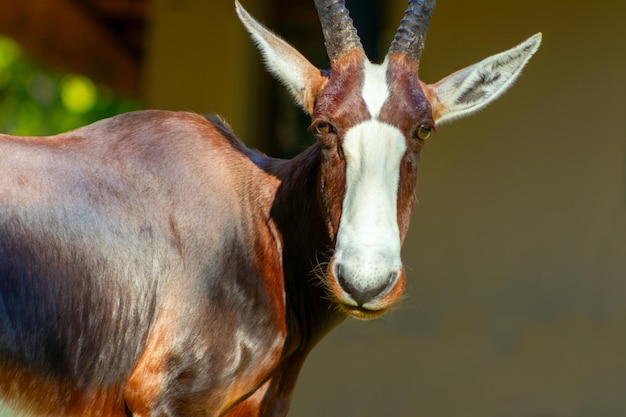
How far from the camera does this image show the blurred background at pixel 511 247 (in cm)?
830

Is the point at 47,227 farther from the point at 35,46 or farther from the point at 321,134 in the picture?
the point at 35,46

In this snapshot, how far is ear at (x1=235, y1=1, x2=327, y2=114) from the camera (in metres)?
5.63

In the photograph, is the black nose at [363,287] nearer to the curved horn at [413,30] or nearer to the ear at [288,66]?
the ear at [288,66]

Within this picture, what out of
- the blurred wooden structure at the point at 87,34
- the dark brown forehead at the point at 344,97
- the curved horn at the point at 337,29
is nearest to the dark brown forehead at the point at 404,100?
the dark brown forehead at the point at 344,97

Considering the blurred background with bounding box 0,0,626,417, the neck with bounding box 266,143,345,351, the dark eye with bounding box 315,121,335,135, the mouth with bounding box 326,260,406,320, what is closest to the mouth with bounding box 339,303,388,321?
the mouth with bounding box 326,260,406,320

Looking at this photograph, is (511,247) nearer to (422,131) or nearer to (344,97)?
(422,131)

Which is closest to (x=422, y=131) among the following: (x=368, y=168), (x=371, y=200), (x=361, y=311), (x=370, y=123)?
(x=370, y=123)

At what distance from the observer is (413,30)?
5586 mm

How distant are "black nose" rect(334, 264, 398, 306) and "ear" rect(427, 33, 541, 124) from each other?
1.20 metres

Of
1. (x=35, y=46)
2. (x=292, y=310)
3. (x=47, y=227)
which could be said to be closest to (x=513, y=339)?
(x=292, y=310)

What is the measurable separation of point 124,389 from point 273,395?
83 centimetres

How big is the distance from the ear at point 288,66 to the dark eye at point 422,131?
63 centimetres

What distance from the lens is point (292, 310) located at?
5832mm

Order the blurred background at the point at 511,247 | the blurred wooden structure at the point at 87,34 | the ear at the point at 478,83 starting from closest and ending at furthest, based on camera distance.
→ the ear at the point at 478,83 < the blurred background at the point at 511,247 < the blurred wooden structure at the point at 87,34
